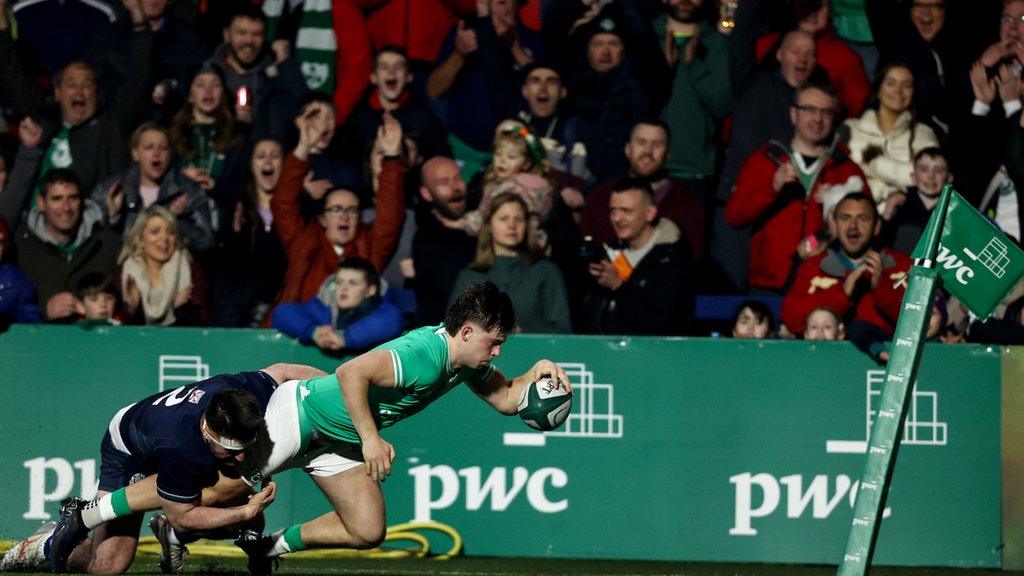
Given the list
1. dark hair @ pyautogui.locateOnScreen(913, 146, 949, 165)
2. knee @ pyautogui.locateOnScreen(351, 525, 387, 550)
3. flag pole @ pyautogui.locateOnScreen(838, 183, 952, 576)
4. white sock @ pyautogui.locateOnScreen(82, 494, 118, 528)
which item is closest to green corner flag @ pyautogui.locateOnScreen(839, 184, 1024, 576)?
flag pole @ pyautogui.locateOnScreen(838, 183, 952, 576)

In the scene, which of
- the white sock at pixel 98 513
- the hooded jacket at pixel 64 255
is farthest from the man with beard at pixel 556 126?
the white sock at pixel 98 513

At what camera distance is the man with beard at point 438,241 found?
37.1 ft

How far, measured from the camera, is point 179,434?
26.3ft

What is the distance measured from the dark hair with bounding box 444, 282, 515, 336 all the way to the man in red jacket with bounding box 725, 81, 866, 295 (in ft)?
15.0

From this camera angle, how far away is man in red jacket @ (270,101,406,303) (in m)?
11.5

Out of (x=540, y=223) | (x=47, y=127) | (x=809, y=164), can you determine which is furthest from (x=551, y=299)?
(x=47, y=127)

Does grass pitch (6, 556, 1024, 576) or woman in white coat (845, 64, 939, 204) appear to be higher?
woman in white coat (845, 64, 939, 204)

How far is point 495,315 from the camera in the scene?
748 cm

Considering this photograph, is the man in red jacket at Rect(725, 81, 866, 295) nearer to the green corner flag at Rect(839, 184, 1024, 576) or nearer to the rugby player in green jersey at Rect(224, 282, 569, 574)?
the rugby player in green jersey at Rect(224, 282, 569, 574)

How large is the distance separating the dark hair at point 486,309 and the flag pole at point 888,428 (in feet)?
6.27

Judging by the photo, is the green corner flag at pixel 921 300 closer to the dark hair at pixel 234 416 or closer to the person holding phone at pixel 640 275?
the dark hair at pixel 234 416

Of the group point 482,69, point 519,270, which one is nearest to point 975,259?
point 519,270

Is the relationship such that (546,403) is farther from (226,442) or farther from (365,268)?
(365,268)

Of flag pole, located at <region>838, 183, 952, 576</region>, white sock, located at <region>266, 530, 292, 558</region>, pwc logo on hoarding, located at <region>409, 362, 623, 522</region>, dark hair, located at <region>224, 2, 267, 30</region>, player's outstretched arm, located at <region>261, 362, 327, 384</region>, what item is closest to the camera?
flag pole, located at <region>838, 183, 952, 576</region>
